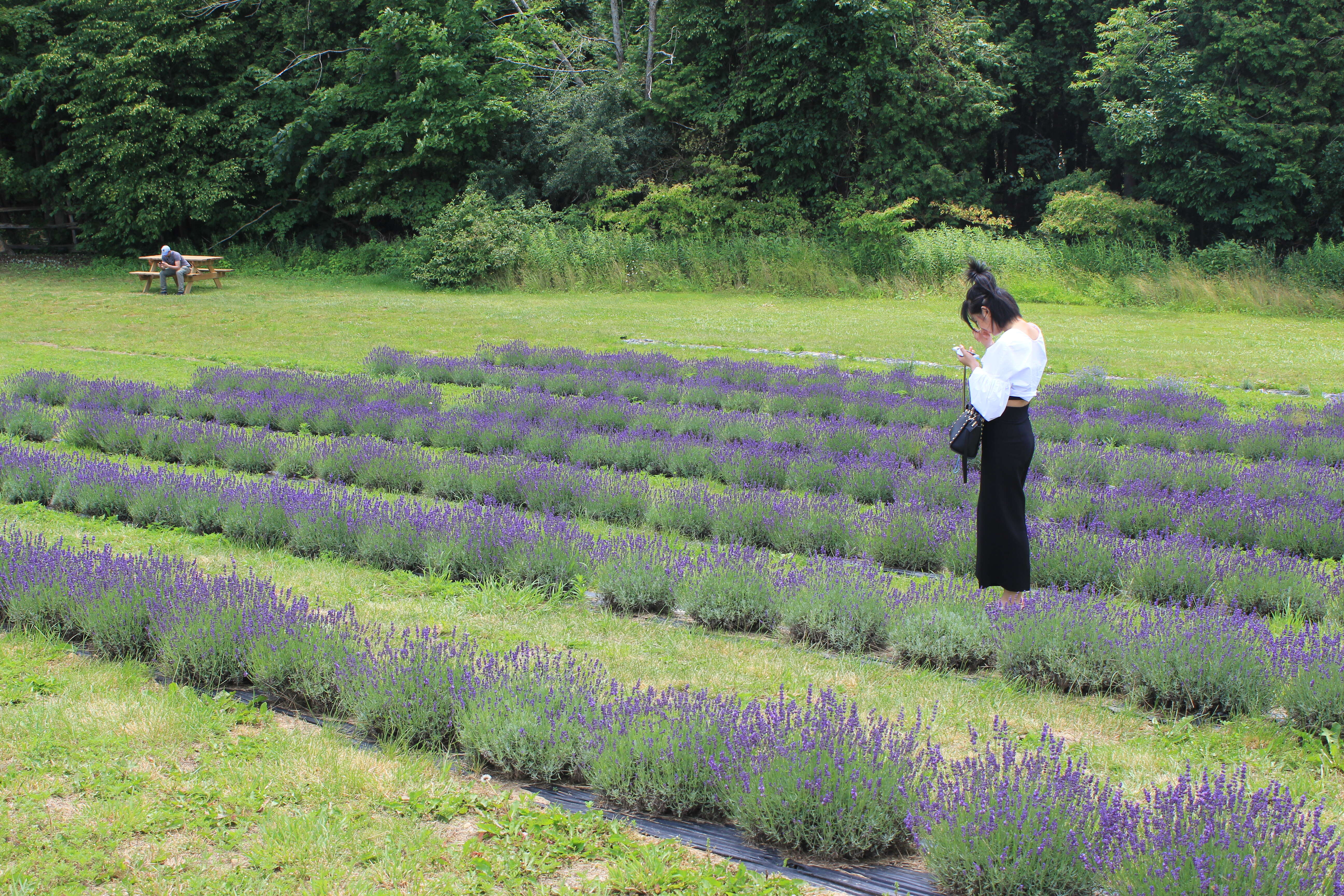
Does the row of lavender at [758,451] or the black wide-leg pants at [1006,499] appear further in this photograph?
the row of lavender at [758,451]

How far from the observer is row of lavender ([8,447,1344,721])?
4207mm

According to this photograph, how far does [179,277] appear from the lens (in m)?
23.7

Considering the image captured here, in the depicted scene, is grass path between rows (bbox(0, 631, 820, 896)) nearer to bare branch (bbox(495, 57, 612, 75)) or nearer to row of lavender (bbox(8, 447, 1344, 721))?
row of lavender (bbox(8, 447, 1344, 721))

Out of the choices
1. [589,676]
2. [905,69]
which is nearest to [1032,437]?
[589,676]

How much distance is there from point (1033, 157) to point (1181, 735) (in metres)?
32.9

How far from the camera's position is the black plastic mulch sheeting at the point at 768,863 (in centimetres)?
301

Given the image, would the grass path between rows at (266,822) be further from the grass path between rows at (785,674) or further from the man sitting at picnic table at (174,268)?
the man sitting at picnic table at (174,268)

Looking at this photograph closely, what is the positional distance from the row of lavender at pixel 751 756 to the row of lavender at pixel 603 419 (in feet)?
15.8

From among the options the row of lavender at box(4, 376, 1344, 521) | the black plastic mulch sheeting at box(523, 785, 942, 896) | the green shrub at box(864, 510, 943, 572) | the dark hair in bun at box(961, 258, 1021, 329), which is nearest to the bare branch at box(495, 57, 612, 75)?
the row of lavender at box(4, 376, 1344, 521)

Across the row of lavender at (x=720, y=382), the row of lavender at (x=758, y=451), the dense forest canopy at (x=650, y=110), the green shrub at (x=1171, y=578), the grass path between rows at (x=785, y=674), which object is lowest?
the grass path between rows at (x=785, y=674)

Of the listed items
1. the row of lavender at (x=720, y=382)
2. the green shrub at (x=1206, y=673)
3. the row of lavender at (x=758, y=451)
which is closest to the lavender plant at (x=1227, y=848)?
the green shrub at (x=1206, y=673)

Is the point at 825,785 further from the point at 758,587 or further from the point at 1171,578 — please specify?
the point at 1171,578

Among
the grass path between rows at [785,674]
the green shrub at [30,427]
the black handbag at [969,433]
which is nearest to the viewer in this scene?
the grass path between rows at [785,674]

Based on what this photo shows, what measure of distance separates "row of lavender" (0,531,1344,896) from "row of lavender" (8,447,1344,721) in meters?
0.75
